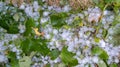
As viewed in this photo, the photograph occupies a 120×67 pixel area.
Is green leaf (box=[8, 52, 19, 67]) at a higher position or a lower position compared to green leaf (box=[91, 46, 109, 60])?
higher

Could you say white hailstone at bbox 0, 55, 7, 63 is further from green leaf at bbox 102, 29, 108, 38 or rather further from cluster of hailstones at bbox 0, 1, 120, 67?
green leaf at bbox 102, 29, 108, 38

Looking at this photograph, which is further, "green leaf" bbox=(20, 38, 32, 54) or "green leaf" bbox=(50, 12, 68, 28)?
"green leaf" bbox=(50, 12, 68, 28)

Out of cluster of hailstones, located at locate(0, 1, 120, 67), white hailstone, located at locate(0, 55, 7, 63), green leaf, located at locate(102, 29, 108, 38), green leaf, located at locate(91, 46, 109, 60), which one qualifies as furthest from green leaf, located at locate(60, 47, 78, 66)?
white hailstone, located at locate(0, 55, 7, 63)


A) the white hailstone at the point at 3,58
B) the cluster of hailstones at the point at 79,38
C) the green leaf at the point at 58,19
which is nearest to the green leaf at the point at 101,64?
the cluster of hailstones at the point at 79,38

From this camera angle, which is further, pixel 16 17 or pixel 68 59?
pixel 16 17

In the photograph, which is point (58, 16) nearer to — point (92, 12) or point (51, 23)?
point (51, 23)

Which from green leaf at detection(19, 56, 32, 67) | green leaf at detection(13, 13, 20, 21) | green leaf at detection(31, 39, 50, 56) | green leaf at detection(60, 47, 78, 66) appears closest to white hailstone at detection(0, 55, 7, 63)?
green leaf at detection(19, 56, 32, 67)

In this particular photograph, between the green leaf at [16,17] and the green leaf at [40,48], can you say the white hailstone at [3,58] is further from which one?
the green leaf at [16,17]

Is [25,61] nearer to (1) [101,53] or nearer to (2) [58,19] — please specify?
(2) [58,19]

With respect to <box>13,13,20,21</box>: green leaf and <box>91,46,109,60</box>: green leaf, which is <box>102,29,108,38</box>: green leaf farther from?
<box>13,13,20,21</box>: green leaf

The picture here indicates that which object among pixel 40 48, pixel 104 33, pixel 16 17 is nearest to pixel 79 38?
pixel 104 33

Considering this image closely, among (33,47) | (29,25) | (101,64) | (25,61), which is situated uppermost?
(29,25)

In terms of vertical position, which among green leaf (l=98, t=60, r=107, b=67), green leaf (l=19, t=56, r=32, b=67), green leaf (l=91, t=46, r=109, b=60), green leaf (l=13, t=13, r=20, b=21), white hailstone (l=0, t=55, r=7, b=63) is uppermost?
green leaf (l=13, t=13, r=20, b=21)
